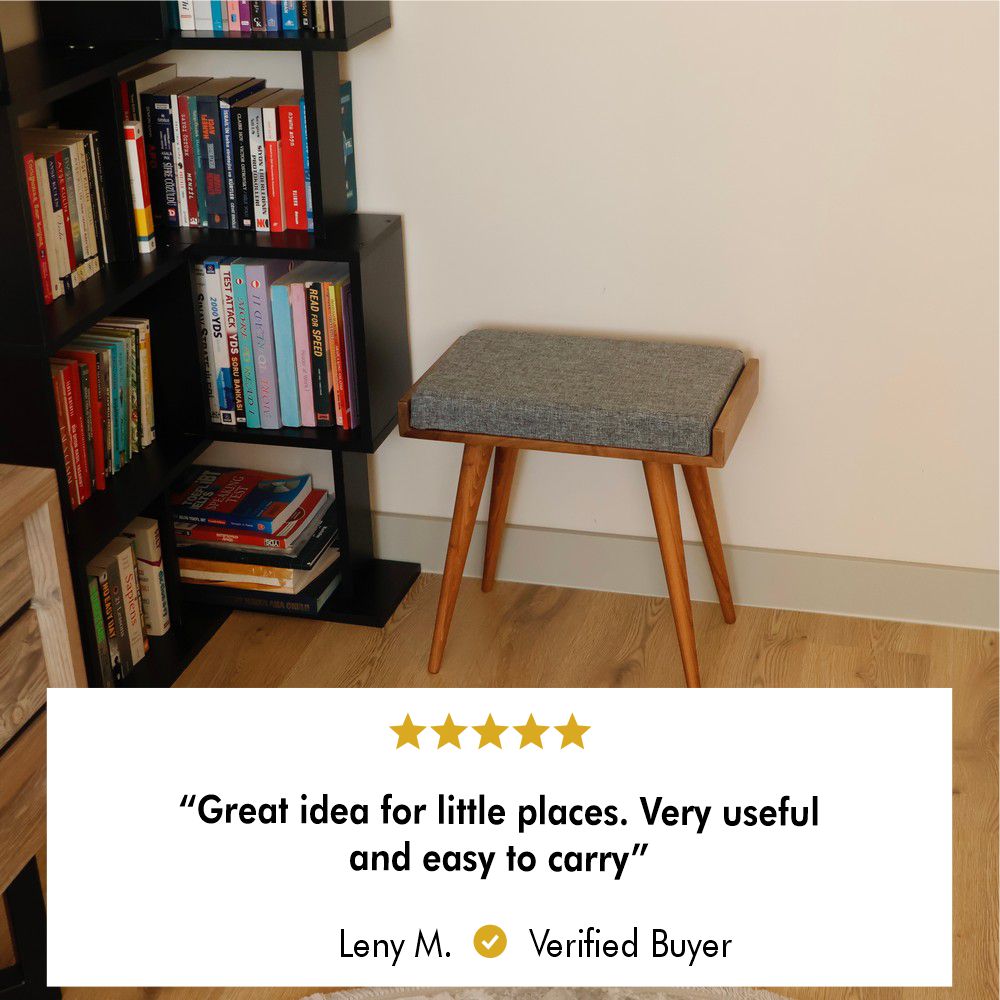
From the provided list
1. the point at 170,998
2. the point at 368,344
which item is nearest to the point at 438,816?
the point at 170,998

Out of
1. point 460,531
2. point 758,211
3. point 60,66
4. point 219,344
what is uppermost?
point 60,66

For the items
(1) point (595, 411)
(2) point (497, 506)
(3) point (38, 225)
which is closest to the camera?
(3) point (38, 225)

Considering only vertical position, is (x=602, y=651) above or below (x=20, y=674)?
below

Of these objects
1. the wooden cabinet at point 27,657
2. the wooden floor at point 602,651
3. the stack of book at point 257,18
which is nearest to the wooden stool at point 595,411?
the wooden floor at point 602,651

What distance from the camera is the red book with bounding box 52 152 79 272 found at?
1.96m

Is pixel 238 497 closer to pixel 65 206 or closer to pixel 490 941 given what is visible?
pixel 65 206

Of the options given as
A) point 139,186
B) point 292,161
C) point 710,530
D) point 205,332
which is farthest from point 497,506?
point 139,186

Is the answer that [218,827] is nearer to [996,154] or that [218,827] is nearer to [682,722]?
[682,722]

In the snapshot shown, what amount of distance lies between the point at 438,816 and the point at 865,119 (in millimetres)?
1254

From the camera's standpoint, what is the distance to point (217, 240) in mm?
2193

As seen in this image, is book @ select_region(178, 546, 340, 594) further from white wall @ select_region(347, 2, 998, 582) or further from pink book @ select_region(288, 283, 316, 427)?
white wall @ select_region(347, 2, 998, 582)

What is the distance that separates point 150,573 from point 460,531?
56 centimetres

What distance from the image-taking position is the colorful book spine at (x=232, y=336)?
2240mm

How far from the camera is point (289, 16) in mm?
2059
